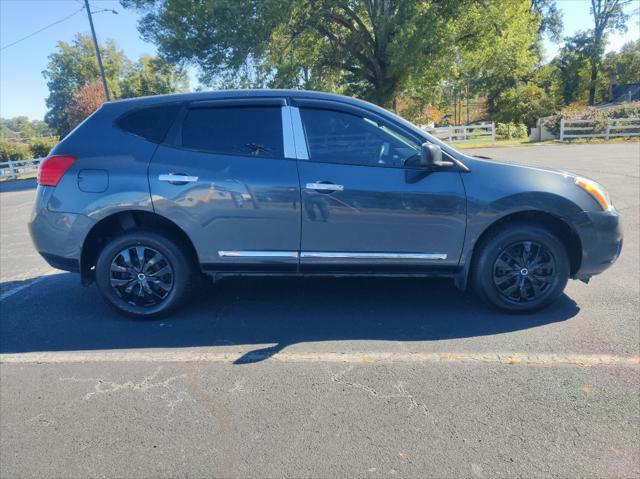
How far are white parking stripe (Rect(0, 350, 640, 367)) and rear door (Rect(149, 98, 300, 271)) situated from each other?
0.83 metres

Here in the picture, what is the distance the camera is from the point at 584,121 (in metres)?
23.2

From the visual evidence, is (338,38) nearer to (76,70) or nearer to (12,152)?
(12,152)

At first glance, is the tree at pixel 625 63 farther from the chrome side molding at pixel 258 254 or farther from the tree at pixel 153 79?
the chrome side molding at pixel 258 254

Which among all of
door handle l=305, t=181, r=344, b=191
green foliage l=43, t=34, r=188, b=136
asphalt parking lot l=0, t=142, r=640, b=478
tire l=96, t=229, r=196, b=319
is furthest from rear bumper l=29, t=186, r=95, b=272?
green foliage l=43, t=34, r=188, b=136

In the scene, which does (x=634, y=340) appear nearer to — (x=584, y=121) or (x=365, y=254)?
(x=365, y=254)

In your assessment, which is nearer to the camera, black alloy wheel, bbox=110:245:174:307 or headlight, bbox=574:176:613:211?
headlight, bbox=574:176:613:211

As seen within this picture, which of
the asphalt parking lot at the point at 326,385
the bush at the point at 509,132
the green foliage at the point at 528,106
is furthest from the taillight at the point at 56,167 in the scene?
the green foliage at the point at 528,106

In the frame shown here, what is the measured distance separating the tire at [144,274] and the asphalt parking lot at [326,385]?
0.18m

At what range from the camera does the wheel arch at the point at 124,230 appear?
154 inches

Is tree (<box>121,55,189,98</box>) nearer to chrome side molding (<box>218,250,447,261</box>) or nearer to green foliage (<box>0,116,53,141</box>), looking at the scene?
chrome side molding (<box>218,250,447,261</box>)

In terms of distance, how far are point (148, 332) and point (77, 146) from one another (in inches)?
66.7

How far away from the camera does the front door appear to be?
12.0 ft

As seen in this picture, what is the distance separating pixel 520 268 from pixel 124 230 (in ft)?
11.3

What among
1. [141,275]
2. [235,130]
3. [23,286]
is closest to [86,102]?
[23,286]
